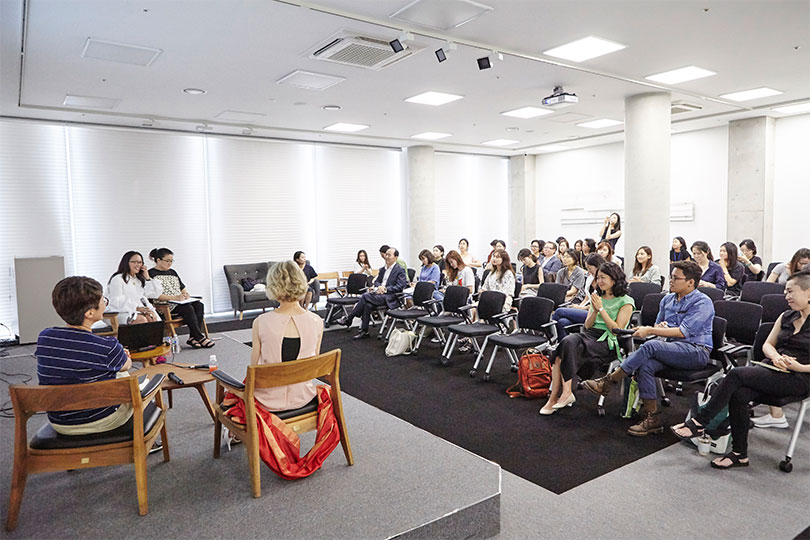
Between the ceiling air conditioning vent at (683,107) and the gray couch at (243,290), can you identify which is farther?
the gray couch at (243,290)

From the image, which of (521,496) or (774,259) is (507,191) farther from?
(521,496)

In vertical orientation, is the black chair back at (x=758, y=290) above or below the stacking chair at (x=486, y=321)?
above

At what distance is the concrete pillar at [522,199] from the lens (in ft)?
49.2

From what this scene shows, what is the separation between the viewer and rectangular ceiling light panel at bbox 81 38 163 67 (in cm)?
537

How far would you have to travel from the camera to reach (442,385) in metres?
5.63

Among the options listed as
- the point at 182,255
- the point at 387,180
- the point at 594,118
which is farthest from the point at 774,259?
the point at 182,255

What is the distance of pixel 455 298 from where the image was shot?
6871mm

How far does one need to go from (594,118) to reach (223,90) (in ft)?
21.6

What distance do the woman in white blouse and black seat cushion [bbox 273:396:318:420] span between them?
12.9 feet

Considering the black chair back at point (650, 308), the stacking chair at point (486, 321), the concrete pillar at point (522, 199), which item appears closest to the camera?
the black chair back at point (650, 308)

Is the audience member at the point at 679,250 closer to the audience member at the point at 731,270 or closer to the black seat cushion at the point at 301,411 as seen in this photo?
the audience member at the point at 731,270

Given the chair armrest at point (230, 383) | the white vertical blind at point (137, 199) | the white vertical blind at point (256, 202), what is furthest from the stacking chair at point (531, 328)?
the white vertical blind at point (137, 199)

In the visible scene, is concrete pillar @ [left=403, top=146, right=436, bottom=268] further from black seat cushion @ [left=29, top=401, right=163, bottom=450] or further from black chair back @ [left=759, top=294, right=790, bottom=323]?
black seat cushion @ [left=29, top=401, right=163, bottom=450]

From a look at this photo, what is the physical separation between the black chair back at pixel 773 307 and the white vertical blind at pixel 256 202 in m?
8.61
